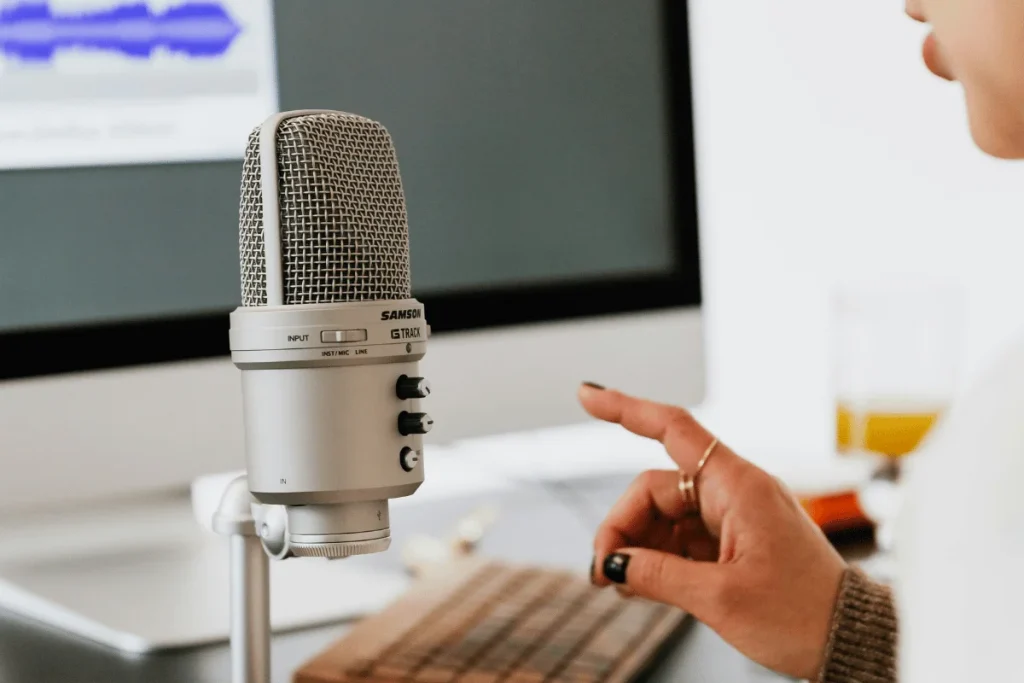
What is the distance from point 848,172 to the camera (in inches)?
50.7

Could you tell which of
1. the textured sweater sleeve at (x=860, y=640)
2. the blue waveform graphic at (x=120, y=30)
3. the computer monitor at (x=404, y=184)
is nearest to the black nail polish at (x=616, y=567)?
the textured sweater sleeve at (x=860, y=640)

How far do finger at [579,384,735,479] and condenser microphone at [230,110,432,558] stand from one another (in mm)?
154

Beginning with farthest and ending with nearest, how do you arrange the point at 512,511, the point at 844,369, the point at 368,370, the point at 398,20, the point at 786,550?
the point at 844,369 < the point at 512,511 < the point at 398,20 < the point at 786,550 < the point at 368,370

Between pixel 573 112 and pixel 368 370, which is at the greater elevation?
pixel 573 112

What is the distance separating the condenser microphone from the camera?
0.42 m

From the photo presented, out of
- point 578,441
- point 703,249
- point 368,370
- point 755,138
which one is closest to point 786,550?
point 368,370

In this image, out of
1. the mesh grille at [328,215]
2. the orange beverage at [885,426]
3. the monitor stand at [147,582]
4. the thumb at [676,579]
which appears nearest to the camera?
the mesh grille at [328,215]

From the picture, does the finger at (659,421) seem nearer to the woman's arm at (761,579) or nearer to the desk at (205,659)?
the woman's arm at (761,579)

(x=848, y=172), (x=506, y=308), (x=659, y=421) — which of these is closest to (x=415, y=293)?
(x=506, y=308)

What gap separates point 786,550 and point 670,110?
383 millimetres

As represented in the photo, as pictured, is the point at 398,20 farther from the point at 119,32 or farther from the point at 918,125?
the point at 918,125

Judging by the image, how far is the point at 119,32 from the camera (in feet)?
2.01

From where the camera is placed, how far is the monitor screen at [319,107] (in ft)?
1.97

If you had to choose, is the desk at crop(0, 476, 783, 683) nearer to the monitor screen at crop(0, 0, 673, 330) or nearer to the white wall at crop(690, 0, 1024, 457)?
the monitor screen at crop(0, 0, 673, 330)
